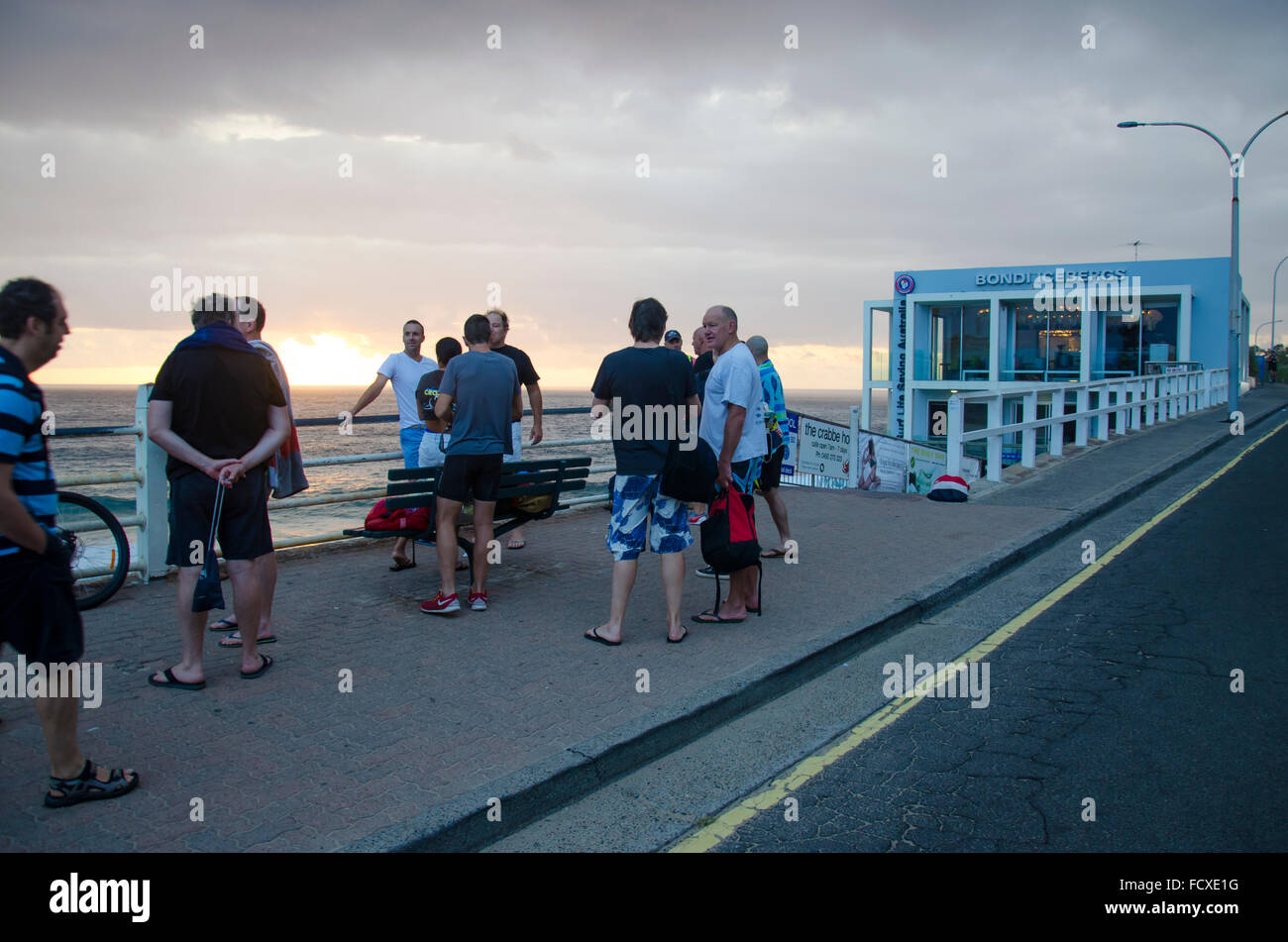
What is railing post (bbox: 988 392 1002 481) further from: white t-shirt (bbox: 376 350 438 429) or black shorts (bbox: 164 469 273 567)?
black shorts (bbox: 164 469 273 567)

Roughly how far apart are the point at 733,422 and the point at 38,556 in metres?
3.66

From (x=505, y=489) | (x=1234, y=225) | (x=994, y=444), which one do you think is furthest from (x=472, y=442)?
(x=1234, y=225)

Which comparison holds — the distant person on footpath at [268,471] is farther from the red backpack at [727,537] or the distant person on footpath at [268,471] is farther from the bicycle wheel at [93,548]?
the red backpack at [727,537]

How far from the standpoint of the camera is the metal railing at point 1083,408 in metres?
12.2

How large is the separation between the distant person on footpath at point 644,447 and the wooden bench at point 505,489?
126 cm

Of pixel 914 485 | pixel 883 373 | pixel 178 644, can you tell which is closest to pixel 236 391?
pixel 178 644

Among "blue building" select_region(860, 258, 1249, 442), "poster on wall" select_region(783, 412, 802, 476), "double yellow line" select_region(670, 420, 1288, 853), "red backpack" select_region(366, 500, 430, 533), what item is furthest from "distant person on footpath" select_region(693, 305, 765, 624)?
"blue building" select_region(860, 258, 1249, 442)

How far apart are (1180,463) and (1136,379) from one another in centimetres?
699

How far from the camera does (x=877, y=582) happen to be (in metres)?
7.11

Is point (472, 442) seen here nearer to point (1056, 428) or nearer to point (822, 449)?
point (822, 449)

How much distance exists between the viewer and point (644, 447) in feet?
17.7

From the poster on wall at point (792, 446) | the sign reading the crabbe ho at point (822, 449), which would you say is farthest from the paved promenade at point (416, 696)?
the sign reading the crabbe ho at point (822, 449)

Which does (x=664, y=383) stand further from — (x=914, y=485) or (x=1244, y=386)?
(x=1244, y=386)

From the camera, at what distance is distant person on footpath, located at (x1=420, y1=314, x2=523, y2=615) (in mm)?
6062
